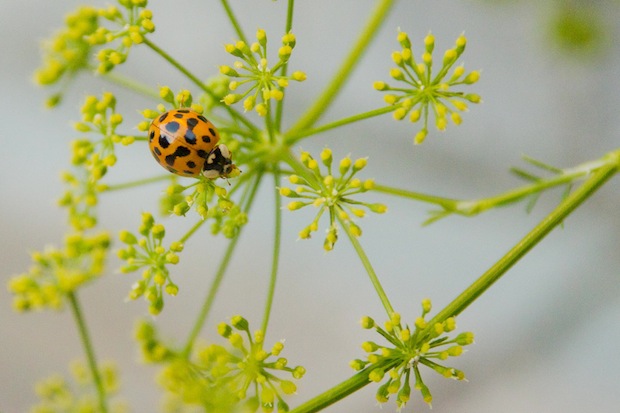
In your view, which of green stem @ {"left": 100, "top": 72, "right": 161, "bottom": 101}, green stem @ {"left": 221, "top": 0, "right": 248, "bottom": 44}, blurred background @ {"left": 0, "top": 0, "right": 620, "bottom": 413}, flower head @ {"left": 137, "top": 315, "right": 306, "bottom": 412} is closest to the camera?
flower head @ {"left": 137, "top": 315, "right": 306, "bottom": 412}

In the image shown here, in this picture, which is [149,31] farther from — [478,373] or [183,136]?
[478,373]

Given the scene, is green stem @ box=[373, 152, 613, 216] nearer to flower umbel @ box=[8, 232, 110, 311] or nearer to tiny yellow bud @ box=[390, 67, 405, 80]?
tiny yellow bud @ box=[390, 67, 405, 80]

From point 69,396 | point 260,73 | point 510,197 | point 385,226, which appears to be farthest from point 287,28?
point 385,226

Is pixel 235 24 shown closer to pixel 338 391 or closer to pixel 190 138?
pixel 190 138

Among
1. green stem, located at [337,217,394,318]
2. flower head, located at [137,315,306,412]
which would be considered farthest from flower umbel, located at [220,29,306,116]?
flower head, located at [137,315,306,412]

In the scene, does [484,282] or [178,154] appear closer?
[484,282]


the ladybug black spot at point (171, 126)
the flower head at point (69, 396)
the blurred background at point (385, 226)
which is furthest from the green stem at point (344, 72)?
the blurred background at point (385, 226)

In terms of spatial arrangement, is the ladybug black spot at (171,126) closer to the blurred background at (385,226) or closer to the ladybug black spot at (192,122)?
the ladybug black spot at (192,122)
